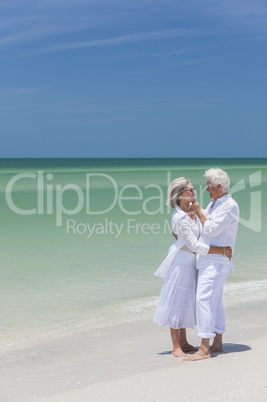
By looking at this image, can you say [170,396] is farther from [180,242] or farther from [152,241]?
[152,241]

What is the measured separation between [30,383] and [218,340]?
1512 mm

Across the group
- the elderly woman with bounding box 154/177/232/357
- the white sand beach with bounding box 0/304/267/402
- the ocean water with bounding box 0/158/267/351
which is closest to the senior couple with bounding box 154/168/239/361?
the elderly woman with bounding box 154/177/232/357

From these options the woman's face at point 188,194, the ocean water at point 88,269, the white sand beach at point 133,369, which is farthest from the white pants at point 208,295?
the ocean water at point 88,269

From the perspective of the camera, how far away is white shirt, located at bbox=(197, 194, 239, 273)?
4504mm

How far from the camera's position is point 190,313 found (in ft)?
15.7

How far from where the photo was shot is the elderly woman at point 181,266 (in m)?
4.63

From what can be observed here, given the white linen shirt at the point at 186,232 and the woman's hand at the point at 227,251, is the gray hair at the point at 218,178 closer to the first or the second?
the white linen shirt at the point at 186,232

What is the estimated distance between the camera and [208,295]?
15.2ft

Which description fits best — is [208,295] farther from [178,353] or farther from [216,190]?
[216,190]

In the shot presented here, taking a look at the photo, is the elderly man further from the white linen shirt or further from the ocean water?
the ocean water

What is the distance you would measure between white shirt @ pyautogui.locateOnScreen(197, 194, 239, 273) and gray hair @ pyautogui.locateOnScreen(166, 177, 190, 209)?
26cm

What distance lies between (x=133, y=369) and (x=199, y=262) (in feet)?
3.18

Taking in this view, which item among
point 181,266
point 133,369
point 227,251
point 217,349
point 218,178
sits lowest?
point 133,369

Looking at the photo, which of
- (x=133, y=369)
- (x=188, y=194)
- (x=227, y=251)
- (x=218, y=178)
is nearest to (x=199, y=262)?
(x=227, y=251)
